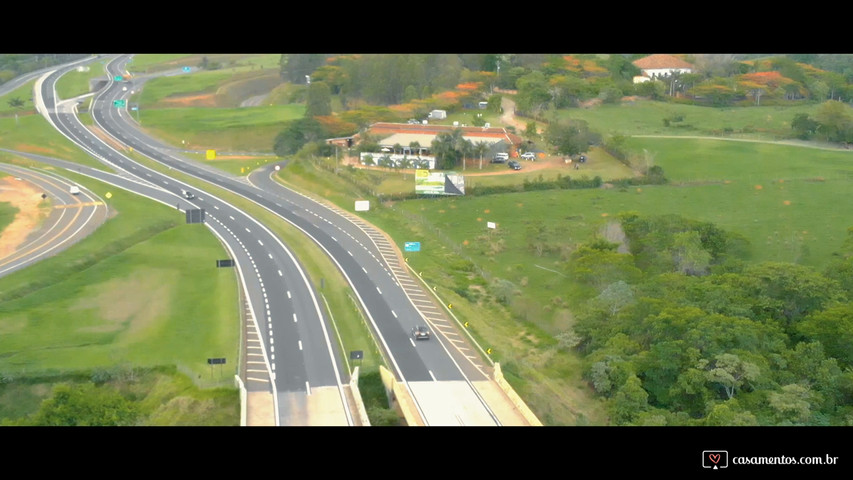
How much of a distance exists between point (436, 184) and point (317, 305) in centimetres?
2331

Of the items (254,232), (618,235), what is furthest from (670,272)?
(254,232)

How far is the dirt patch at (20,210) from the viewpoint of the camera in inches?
2120

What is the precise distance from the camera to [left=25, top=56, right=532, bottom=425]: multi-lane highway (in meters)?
33.9

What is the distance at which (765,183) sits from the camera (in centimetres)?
6781

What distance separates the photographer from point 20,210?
60.3 metres

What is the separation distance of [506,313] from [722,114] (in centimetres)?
5634

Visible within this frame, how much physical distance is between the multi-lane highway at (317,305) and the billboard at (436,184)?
21.7 feet

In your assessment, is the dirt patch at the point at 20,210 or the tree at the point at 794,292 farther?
the dirt patch at the point at 20,210

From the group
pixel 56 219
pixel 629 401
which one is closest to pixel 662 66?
pixel 56 219

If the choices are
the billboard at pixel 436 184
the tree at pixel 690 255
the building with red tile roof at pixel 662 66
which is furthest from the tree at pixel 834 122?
the tree at pixel 690 255

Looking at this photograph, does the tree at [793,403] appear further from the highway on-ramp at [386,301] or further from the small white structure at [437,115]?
the small white structure at [437,115]

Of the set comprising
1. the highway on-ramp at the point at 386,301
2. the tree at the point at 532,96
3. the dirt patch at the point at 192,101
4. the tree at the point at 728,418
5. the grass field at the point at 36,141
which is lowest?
the tree at the point at 728,418

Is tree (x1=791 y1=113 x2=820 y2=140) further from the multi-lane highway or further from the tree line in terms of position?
the multi-lane highway

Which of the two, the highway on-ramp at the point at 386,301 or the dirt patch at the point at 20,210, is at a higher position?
the dirt patch at the point at 20,210
